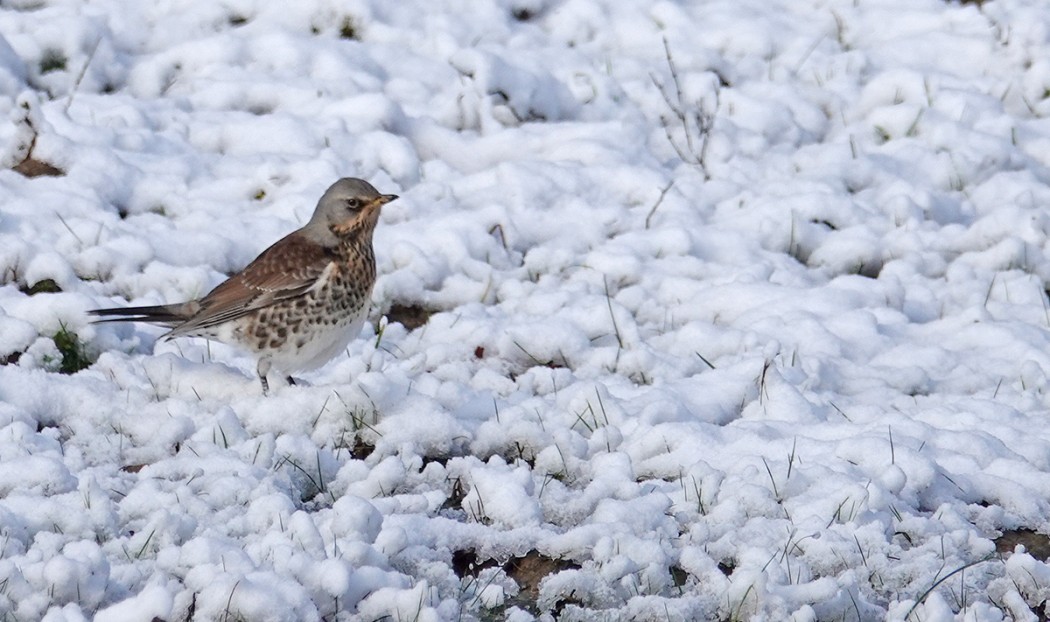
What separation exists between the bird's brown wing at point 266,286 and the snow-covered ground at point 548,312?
0.19 metres

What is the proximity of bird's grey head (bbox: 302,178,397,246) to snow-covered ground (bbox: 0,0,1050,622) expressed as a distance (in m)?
0.58

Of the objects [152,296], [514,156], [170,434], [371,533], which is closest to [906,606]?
[371,533]

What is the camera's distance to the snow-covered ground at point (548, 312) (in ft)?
13.6

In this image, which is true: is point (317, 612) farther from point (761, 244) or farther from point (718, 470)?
point (761, 244)

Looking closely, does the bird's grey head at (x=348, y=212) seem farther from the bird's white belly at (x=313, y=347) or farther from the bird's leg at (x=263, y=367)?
the bird's leg at (x=263, y=367)

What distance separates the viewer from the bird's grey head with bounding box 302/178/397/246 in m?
5.75

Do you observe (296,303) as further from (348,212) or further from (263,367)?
(348,212)

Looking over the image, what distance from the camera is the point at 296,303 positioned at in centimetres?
554

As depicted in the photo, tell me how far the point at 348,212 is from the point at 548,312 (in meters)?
1.17

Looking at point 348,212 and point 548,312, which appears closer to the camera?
point 348,212

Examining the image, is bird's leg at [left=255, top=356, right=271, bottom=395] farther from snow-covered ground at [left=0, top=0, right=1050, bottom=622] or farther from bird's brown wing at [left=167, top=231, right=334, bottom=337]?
bird's brown wing at [left=167, top=231, right=334, bottom=337]

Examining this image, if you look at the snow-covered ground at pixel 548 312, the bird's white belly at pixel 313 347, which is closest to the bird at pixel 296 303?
the bird's white belly at pixel 313 347

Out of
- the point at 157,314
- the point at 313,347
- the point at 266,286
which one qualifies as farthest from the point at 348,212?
the point at 157,314

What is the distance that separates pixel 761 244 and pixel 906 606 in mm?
3492
